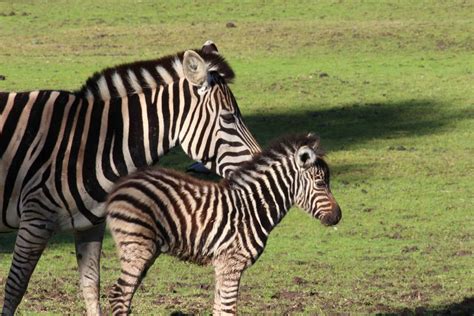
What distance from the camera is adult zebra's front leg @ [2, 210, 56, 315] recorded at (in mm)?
8391

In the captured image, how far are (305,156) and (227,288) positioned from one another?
105 cm

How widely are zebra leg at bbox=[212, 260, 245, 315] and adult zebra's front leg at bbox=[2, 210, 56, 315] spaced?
1.16 m

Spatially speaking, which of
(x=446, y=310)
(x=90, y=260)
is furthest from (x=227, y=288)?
(x=446, y=310)

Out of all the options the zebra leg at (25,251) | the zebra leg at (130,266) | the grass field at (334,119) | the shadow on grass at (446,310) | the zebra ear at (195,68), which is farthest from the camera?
the grass field at (334,119)

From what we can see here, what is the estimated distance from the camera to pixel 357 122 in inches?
848

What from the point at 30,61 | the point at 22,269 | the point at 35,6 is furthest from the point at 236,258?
the point at 35,6

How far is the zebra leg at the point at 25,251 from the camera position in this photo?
8.39 m

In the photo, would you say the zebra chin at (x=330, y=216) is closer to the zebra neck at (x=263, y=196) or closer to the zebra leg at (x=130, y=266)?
the zebra neck at (x=263, y=196)

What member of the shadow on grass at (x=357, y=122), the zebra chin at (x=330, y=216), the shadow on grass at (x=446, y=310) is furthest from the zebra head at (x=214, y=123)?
the shadow on grass at (x=357, y=122)

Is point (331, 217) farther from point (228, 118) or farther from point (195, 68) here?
point (195, 68)

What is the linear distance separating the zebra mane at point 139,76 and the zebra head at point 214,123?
0.06 ft

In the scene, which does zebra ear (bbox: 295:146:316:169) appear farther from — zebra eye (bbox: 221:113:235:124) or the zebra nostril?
zebra eye (bbox: 221:113:235:124)

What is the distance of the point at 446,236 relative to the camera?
46.3 ft

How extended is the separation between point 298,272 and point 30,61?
611 inches
